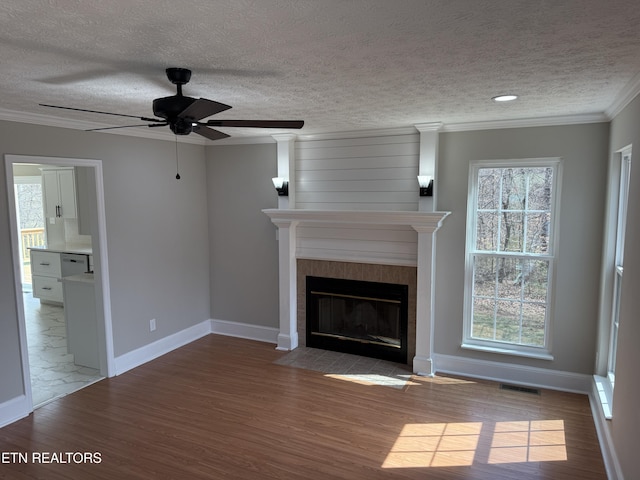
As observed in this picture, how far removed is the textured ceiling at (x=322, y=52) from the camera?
156 centimetres

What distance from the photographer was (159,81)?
8.26ft

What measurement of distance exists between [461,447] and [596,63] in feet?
8.62

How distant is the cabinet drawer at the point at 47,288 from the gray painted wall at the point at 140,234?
9.41 ft

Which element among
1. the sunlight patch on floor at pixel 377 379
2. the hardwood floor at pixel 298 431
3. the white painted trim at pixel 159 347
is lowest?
the hardwood floor at pixel 298 431

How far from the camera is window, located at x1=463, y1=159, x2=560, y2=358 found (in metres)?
4.05

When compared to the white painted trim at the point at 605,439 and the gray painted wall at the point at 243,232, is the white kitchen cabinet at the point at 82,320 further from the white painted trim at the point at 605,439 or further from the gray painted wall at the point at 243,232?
the white painted trim at the point at 605,439

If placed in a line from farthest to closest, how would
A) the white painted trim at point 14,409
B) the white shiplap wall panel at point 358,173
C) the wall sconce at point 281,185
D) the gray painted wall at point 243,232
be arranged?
the gray painted wall at point 243,232 < the wall sconce at point 281,185 < the white shiplap wall panel at point 358,173 < the white painted trim at point 14,409

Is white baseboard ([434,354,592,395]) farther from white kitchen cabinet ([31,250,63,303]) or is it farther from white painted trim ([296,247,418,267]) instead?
white kitchen cabinet ([31,250,63,303])

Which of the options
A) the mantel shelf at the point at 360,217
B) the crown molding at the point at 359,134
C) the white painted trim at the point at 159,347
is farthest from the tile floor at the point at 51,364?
the crown molding at the point at 359,134

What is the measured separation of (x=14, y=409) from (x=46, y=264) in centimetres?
395

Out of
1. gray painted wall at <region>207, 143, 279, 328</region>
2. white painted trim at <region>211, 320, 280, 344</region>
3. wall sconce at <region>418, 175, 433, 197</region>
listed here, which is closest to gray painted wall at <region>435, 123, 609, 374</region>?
wall sconce at <region>418, 175, 433, 197</region>

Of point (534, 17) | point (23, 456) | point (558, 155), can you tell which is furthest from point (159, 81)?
point (558, 155)

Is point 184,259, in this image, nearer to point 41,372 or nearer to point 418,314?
point 41,372

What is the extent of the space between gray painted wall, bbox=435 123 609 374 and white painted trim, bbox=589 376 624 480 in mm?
397
